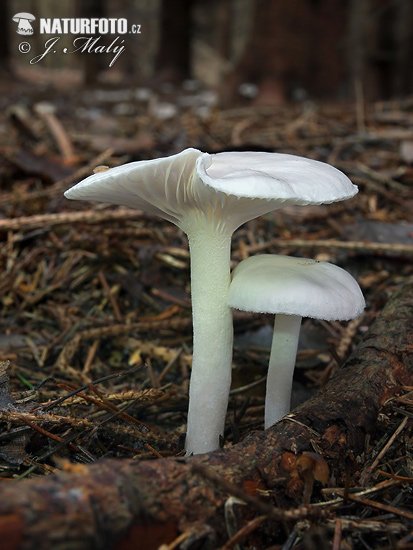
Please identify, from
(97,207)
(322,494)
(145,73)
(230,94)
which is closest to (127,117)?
(230,94)

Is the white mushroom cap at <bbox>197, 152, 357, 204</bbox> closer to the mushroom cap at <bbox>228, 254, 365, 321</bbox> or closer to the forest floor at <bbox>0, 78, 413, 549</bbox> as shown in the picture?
the mushroom cap at <bbox>228, 254, 365, 321</bbox>

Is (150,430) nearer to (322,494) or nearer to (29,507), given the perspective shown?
(322,494)

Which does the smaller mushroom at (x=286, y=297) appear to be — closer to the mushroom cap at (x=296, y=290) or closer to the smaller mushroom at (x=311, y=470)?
the mushroom cap at (x=296, y=290)

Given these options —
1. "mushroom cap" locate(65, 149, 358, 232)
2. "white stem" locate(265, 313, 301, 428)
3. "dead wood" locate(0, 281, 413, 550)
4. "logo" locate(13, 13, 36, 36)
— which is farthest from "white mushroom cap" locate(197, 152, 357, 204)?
"logo" locate(13, 13, 36, 36)

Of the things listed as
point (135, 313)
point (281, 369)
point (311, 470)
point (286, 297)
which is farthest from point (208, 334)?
point (135, 313)

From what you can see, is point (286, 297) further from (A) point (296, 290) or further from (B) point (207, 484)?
(B) point (207, 484)

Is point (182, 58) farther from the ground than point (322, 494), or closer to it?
farther from the ground

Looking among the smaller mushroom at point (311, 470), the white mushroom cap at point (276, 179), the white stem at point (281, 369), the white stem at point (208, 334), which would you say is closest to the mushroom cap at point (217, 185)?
the white mushroom cap at point (276, 179)
